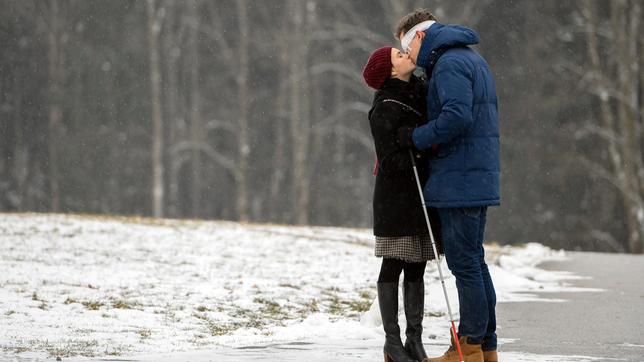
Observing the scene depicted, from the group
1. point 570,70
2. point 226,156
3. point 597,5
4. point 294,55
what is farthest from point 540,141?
point 226,156

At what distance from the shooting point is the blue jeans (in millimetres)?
5684

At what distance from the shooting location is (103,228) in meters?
15.3

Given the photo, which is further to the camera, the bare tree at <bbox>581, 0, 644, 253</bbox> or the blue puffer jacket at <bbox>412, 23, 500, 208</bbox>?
the bare tree at <bbox>581, 0, 644, 253</bbox>

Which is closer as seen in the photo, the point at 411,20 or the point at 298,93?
the point at 411,20

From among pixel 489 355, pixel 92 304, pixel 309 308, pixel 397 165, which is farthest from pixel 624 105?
pixel 397 165

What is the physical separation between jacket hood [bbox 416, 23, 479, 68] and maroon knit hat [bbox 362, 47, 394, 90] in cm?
23

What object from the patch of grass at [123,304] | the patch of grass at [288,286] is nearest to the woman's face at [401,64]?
the patch of grass at [123,304]

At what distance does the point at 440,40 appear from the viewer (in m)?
5.78

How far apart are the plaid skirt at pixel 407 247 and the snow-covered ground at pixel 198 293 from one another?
2.33ft

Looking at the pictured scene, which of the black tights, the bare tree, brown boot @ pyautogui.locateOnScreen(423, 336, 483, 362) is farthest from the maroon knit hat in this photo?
the bare tree

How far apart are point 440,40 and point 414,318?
5.29ft

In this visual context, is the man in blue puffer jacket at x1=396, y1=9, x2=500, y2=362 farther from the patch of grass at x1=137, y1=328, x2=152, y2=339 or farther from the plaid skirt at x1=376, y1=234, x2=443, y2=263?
the patch of grass at x1=137, y1=328, x2=152, y2=339

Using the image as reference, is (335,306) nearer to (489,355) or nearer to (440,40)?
(489,355)

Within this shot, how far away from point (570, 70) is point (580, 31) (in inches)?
40.9
